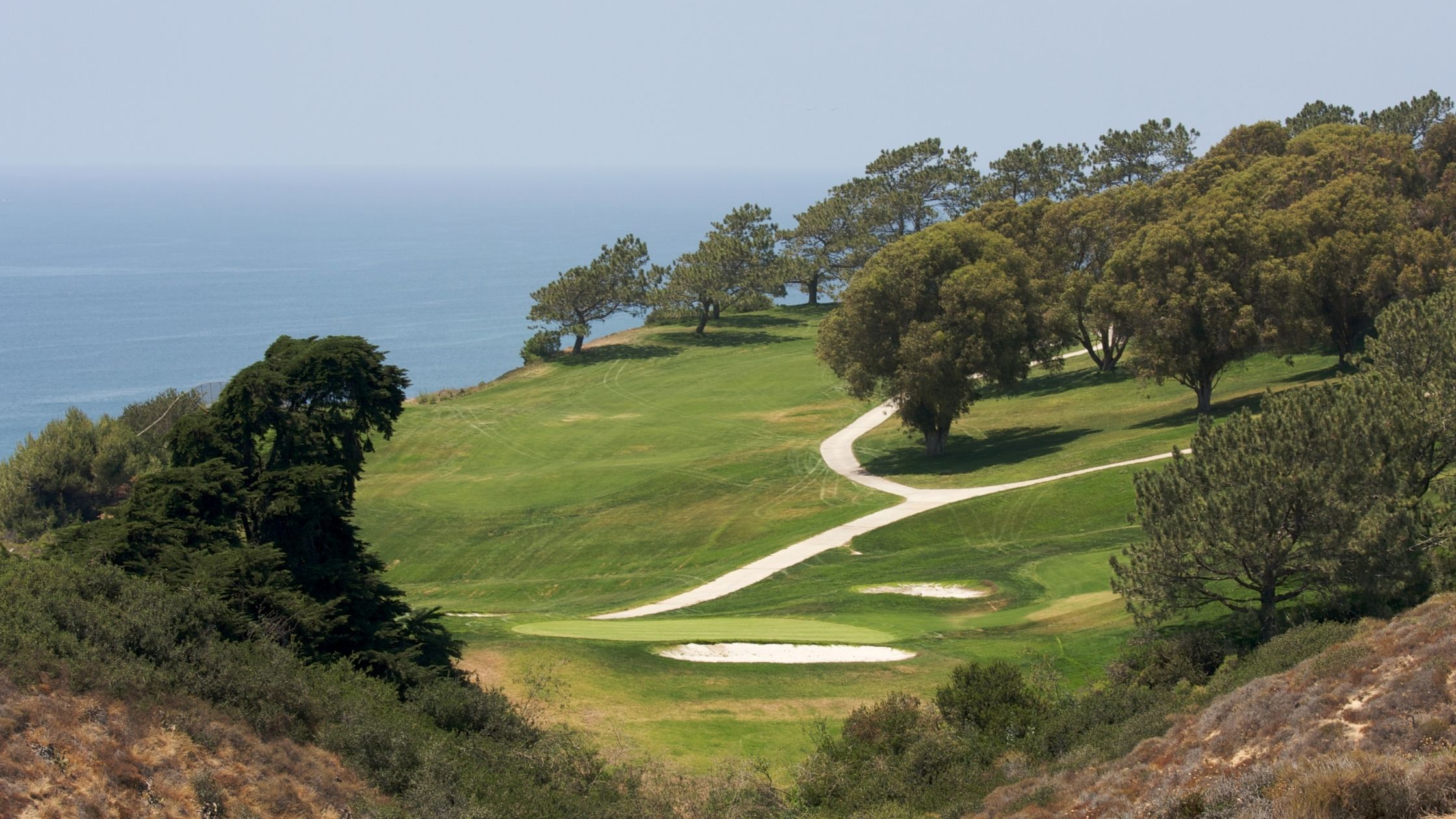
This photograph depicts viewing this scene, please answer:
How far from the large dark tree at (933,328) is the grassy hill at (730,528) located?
314cm

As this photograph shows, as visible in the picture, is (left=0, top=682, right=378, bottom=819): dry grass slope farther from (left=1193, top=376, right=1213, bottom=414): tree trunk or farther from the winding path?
(left=1193, top=376, right=1213, bottom=414): tree trunk

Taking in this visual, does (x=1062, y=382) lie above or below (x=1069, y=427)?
above

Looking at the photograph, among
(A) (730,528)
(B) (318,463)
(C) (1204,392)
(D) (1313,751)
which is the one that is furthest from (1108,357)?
(D) (1313,751)

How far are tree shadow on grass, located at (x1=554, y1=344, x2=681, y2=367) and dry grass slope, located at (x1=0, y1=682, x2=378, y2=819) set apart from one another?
71.2 m

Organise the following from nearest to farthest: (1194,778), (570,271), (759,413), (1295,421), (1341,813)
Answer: (1341,813)
(1194,778)
(1295,421)
(759,413)
(570,271)

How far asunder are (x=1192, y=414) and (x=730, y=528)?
2186 centimetres

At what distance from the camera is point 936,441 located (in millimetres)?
57438

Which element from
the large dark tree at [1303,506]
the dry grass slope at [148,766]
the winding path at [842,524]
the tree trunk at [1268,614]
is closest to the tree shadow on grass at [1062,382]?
the winding path at [842,524]

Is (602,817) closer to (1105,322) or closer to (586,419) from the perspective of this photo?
(1105,322)

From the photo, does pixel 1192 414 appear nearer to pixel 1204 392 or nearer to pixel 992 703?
pixel 1204 392

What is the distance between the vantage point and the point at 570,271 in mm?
93750

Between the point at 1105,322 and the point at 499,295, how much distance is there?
134700 millimetres

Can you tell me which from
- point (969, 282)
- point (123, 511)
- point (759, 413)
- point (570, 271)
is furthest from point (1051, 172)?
point (123, 511)

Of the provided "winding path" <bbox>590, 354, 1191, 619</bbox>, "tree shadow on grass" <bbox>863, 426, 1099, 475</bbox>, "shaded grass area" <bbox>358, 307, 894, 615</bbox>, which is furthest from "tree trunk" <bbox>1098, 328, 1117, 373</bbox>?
"winding path" <bbox>590, 354, 1191, 619</bbox>
